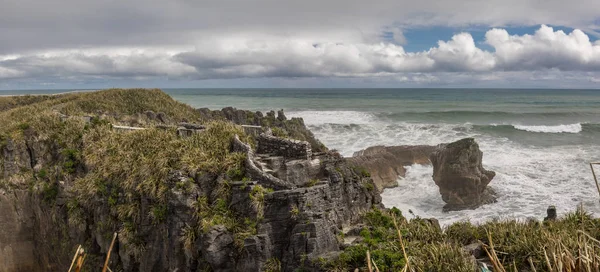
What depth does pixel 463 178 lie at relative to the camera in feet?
88.2

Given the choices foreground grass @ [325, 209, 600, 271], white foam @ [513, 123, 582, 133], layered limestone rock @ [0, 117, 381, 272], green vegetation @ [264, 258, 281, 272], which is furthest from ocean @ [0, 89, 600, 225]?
green vegetation @ [264, 258, 281, 272]

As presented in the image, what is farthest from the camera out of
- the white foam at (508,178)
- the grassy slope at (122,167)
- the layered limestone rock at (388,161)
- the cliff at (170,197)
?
the layered limestone rock at (388,161)

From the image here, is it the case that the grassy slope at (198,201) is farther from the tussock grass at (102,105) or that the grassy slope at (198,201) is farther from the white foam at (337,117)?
the white foam at (337,117)

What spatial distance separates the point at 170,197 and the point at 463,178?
64.3ft

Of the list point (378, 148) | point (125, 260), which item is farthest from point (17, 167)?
point (378, 148)

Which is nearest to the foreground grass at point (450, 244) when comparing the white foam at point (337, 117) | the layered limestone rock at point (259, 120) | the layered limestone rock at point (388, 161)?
the layered limestone rock at point (388, 161)

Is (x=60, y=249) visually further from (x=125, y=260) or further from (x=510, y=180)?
(x=510, y=180)

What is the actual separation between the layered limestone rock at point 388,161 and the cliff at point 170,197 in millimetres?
14952

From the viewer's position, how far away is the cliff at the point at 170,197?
39.1 feet

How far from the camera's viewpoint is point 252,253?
11.6 meters

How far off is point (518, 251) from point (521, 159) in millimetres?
28225

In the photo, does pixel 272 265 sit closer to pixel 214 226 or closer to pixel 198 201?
pixel 214 226

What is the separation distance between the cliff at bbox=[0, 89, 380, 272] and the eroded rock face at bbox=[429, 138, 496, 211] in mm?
12491

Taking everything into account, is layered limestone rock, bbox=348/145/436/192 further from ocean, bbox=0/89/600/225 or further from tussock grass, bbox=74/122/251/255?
tussock grass, bbox=74/122/251/255
